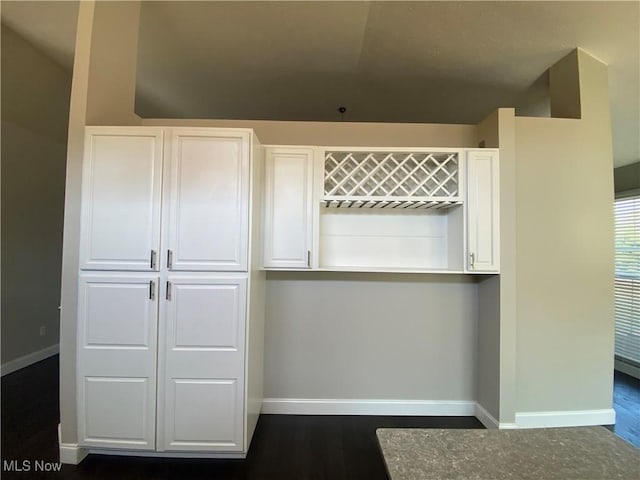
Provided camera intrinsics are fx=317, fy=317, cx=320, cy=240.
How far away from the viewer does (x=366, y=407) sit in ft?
9.21

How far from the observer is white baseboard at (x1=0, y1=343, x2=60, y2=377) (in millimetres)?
3396

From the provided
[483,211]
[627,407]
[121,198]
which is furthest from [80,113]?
[627,407]

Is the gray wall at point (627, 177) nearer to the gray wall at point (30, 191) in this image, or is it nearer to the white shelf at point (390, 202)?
the white shelf at point (390, 202)

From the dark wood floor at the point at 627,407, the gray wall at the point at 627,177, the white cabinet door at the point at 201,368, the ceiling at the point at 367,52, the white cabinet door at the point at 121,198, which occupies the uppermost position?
the ceiling at the point at 367,52

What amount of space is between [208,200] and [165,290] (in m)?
0.66

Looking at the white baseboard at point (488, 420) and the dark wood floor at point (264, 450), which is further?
the white baseboard at point (488, 420)

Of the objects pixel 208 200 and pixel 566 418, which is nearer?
pixel 208 200

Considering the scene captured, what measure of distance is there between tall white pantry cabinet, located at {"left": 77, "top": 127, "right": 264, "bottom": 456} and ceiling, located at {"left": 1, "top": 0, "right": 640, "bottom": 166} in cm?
140

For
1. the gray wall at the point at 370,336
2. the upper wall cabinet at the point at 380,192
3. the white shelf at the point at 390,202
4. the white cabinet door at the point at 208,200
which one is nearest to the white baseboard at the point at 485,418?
the gray wall at the point at 370,336

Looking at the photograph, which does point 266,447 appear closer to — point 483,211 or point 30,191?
point 483,211

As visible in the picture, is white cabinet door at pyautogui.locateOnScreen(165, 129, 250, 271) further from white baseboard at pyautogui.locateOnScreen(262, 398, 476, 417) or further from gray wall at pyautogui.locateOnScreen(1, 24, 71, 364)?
gray wall at pyautogui.locateOnScreen(1, 24, 71, 364)

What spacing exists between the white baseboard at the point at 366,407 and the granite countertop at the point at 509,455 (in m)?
1.96

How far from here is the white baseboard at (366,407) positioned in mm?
2785

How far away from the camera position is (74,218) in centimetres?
214
